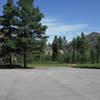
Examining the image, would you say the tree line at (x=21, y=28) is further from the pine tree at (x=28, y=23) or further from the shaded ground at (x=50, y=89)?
the shaded ground at (x=50, y=89)

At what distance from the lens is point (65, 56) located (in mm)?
71312

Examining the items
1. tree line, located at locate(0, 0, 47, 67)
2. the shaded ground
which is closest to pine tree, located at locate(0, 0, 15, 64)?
tree line, located at locate(0, 0, 47, 67)

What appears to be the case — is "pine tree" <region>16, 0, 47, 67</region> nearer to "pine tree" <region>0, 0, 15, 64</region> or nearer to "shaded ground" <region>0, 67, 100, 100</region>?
"pine tree" <region>0, 0, 15, 64</region>

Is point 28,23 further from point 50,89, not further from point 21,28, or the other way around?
point 50,89

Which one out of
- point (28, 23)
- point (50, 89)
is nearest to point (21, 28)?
point (28, 23)

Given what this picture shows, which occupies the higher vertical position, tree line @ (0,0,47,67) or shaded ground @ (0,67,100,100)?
tree line @ (0,0,47,67)

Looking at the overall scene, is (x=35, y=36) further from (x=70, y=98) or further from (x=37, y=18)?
(x=70, y=98)

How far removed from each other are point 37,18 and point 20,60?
2526cm

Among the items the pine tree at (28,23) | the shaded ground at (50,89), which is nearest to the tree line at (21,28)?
the pine tree at (28,23)

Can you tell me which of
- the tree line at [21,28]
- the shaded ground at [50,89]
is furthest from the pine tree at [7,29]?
the shaded ground at [50,89]

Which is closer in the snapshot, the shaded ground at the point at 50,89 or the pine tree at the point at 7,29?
the shaded ground at the point at 50,89

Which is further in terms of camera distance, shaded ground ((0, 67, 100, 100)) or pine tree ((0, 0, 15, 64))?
pine tree ((0, 0, 15, 64))

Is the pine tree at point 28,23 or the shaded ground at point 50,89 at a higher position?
the pine tree at point 28,23

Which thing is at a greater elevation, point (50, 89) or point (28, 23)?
point (28, 23)
